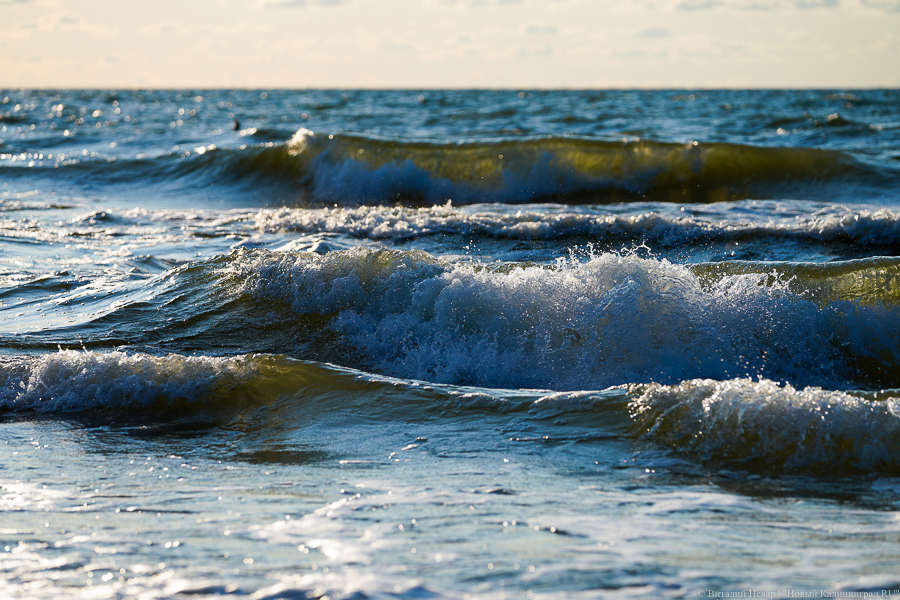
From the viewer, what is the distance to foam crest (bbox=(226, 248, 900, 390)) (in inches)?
189

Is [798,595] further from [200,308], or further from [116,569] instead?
[200,308]

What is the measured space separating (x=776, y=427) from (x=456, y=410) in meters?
1.49

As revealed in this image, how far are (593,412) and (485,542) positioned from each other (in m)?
1.47

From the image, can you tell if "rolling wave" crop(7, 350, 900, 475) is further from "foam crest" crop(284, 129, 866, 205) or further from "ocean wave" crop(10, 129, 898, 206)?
"foam crest" crop(284, 129, 866, 205)

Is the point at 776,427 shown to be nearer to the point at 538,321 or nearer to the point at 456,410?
the point at 456,410

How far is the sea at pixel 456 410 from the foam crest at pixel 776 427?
0.04 ft

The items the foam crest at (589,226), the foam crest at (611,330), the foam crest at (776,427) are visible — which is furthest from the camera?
the foam crest at (589,226)

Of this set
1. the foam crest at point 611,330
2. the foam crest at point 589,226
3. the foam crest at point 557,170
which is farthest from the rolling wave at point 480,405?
the foam crest at point 557,170

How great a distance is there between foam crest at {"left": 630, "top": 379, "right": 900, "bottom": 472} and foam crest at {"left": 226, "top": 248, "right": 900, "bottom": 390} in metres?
0.93

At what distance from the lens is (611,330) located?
493cm

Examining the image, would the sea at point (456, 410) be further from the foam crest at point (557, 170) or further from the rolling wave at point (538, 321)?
the foam crest at point (557, 170)

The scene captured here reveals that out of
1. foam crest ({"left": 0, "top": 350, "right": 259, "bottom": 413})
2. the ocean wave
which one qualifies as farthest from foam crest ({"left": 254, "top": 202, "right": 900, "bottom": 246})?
foam crest ({"left": 0, "top": 350, "right": 259, "bottom": 413})

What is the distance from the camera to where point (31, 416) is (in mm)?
4312

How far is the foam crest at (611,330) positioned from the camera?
481 cm
